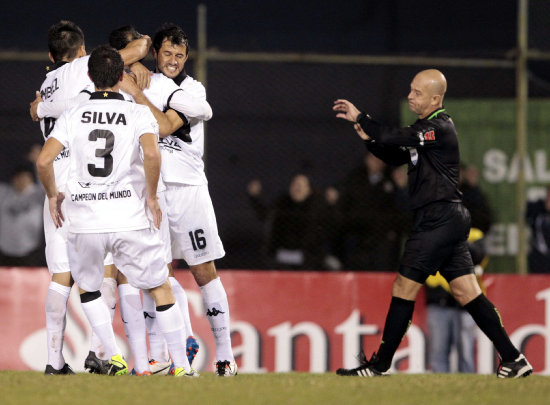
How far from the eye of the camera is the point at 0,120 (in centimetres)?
1290

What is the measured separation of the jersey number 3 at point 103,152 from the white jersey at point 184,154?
1017 mm

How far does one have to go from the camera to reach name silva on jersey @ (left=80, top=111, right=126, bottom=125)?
21.0ft

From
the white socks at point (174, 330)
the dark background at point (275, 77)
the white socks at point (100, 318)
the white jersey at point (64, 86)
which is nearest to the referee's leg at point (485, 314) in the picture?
the white socks at point (174, 330)

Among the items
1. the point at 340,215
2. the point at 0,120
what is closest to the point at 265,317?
the point at 340,215

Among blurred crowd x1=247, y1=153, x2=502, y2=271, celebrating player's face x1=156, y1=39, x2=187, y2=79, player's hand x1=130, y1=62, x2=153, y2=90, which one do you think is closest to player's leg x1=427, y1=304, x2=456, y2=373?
blurred crowd x1=247, y1=153, x2=502, y2=271

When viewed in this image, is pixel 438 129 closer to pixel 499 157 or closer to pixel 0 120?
pixel 499 157

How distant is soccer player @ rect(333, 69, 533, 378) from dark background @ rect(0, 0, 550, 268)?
19.6 feet

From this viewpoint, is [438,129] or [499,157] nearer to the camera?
[438,129]

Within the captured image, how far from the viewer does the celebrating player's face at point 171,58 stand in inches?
290

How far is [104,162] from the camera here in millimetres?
6387

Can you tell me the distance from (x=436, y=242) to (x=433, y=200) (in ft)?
0.93

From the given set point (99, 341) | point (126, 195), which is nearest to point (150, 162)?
point (126, 195)

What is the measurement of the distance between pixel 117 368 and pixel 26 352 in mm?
3617

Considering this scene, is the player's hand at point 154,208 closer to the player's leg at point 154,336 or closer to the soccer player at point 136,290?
the soccer player at point 136,290
